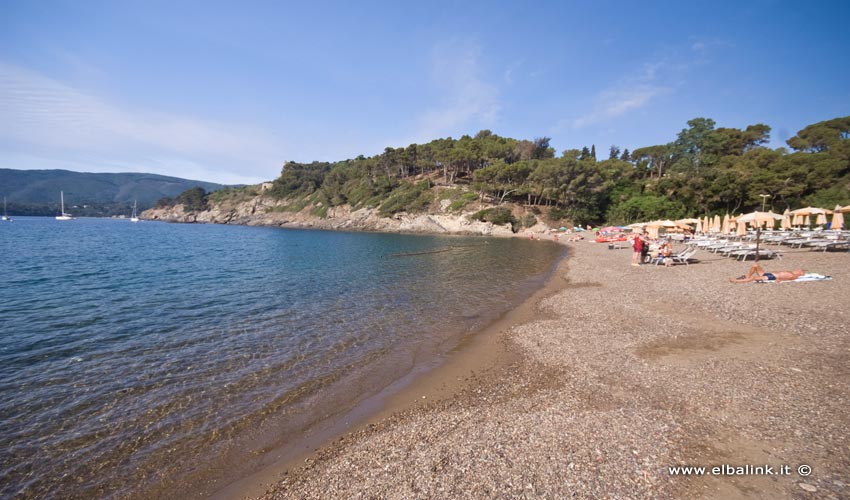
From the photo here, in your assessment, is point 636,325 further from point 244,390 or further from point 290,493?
point 244,390

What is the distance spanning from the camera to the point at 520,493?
4.06 meters

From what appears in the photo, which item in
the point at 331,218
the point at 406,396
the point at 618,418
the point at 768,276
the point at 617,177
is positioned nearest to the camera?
the point at 618,418

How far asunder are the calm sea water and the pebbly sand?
149 centimetres

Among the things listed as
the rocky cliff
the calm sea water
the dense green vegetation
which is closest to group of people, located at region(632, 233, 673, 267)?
the calm sea water

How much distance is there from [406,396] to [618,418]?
4.11 metres

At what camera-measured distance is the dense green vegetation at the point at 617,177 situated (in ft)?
159

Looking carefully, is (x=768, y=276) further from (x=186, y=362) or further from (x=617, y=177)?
(x=617, y=177)

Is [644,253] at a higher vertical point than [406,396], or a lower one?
higher

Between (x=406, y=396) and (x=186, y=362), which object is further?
(x=186, y=362)

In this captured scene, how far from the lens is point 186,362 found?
8961 mm

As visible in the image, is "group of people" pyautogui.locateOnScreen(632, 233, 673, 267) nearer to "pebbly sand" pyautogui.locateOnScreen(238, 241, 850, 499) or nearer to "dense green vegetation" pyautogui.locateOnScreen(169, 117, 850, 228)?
"pebbly sand" pyautogui.locateOnScreen(238, 241, 850, 499)

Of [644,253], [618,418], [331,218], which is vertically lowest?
[618,418]

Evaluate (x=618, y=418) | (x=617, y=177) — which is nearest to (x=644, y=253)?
(x=618, y=418)

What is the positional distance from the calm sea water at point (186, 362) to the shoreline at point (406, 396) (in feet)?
1.18
